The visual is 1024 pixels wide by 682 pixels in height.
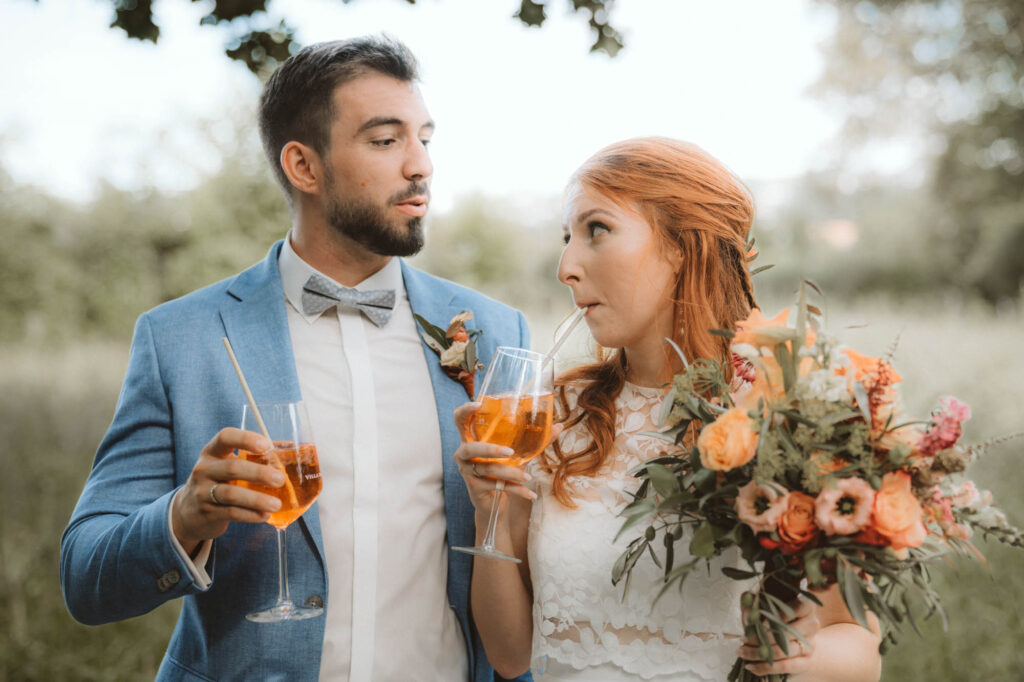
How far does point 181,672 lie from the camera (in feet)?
7.43

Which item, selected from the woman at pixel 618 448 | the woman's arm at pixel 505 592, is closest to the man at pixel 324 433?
the woman's arm at pixel 505 592

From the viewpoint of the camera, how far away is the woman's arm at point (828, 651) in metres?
1.67

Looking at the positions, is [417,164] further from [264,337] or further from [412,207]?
[264,337]

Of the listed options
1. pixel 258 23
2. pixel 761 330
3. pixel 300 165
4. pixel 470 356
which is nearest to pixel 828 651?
pixel 761 330

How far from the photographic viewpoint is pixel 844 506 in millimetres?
1479

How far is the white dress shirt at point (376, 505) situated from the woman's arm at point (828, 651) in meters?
1.01

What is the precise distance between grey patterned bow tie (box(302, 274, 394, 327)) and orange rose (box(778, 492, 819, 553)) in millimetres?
1525

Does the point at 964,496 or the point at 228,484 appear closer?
the point at 964,496

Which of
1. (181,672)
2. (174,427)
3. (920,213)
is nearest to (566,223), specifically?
(174,427)

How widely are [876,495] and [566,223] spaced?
1.19 m

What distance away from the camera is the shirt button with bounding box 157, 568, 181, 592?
199 centimetres

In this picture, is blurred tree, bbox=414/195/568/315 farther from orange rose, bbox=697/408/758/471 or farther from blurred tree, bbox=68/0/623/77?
orange rose, bbox=697/408/758/471

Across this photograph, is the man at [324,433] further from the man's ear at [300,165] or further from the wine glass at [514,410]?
the wine glass at [514,410]

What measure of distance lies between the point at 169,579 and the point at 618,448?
128 centimetres
